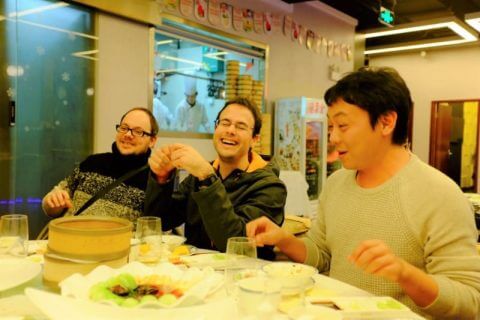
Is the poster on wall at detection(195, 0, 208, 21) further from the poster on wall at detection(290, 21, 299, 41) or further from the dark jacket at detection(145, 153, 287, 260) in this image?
the dark jacket at detection(145, 153, 287, 260)

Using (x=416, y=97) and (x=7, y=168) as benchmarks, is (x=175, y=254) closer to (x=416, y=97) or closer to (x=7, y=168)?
(x=7, y=168)

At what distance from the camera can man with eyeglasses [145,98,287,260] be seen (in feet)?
7.09

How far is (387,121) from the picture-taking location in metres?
1.64

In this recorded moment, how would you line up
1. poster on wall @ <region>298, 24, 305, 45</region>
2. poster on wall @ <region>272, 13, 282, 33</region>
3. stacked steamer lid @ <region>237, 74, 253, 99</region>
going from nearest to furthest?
stacked steamer lid @ <region>237, 74, 253, 99</region> < poster on wall @ <region>272, 13, 282, 33</region> < poster on wall @ <region>298, 24, 305, 45</region>

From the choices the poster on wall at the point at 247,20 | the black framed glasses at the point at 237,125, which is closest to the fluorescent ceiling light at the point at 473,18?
the poster on wall at the point at 247,20

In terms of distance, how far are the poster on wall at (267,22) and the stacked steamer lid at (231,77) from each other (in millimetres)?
739

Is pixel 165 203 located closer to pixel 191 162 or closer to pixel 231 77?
pixel 191 162

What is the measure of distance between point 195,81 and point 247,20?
1.02 metres

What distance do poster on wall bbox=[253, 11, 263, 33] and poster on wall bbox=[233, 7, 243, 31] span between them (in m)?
0.27

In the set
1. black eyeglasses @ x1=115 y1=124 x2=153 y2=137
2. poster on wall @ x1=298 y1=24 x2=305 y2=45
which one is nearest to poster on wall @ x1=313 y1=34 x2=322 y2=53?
poster on wall @ x1=298 y1=24 x2=305 y2=45

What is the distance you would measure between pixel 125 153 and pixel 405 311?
1984 millimetres

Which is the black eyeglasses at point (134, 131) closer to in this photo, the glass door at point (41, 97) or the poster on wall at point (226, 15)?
the glass door at point (41, 97)

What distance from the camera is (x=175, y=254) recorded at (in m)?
1.73

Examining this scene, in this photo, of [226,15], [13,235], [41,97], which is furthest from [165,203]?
[226,15]
